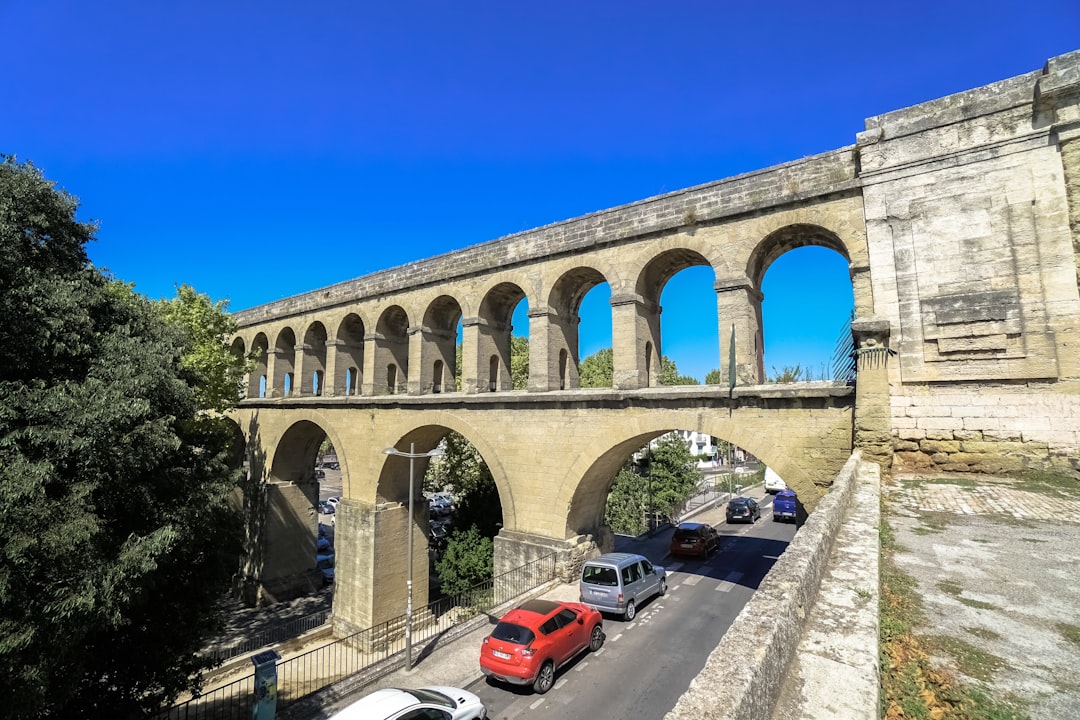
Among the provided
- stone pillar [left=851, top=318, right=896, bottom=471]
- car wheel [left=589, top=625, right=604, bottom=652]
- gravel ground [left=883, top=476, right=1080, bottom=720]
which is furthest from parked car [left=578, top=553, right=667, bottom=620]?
gravel ground [left=883, top=476, right=1080, bottom=720]

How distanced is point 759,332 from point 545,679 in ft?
30.4

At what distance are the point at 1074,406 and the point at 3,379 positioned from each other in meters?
15.8

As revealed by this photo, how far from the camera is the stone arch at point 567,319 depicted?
15359mm

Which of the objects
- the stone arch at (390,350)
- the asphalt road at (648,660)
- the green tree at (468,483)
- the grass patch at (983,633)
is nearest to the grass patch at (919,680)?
the grass patch at (983,633)

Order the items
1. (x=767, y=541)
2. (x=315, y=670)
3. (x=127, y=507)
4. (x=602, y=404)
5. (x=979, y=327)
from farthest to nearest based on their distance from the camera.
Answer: (x=767, y=541), (x=315, y=670), (x=602, y=404), (x=979, y=327), (x=127, y=507)

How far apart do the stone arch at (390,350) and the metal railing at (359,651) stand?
8.28 meters

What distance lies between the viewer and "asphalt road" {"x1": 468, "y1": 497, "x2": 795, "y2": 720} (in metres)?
9.53

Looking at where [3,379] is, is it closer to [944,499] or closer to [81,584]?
[81,584]

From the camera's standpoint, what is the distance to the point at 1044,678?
9.89 feet

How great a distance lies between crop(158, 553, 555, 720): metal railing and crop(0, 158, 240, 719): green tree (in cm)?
381

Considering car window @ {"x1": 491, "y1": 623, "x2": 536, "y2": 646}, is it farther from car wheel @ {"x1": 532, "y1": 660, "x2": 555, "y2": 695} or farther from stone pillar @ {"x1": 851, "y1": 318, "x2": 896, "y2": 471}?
stone pillar @ {"x1": 851, "y1": 318, "x2": 896, "y2": 471}

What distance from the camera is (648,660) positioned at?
440 inches

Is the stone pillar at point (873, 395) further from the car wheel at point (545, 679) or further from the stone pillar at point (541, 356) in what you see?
the stone pillar at point (541, 356)

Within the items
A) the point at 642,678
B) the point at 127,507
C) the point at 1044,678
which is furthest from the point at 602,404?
the point at 1044,678
